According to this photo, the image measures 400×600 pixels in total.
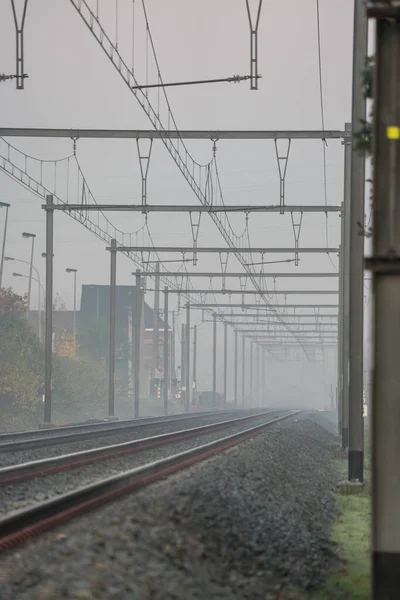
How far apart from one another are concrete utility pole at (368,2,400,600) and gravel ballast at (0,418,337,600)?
57.4 inches

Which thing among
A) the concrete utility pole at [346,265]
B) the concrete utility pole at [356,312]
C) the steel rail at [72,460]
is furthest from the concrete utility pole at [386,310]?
the concrete utility pole at [346,265]

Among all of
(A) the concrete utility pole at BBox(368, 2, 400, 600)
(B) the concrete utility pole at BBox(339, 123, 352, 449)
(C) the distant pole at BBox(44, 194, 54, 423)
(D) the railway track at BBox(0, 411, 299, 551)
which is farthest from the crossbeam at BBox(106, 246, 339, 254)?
Answer: (A) the concrete utility pole at BBox(368, 2, 400, 600)

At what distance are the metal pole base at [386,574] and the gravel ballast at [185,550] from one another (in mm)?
1281

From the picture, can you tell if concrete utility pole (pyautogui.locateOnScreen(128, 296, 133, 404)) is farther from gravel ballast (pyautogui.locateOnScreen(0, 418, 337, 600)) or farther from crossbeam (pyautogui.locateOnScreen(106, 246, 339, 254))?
gravel ballast (pyautogui.locateOnScreen(0, 418, 337, 600))

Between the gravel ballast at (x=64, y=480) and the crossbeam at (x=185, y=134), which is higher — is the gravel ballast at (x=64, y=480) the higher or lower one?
the lower one

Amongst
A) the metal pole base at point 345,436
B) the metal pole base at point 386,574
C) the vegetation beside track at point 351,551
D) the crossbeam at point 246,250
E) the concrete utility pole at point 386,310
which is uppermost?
the crossbeam at point 246,250

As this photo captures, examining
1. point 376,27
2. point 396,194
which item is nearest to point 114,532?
point 396,194

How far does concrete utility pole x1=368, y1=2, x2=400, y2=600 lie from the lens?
26.8ft

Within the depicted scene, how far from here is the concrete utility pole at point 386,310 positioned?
8180 mm

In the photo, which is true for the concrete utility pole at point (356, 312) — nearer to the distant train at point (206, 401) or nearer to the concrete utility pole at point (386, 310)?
the concrete utility pole at point (386, 310)

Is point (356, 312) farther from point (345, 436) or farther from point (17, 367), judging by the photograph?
point (17, 367)

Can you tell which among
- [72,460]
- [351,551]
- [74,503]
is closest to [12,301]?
[72,460]

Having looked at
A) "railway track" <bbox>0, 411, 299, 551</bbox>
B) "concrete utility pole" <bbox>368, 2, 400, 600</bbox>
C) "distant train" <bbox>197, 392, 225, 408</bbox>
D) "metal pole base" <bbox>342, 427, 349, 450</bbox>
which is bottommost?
"distant train" <bbox>197, 392, 225, 408</bbox>

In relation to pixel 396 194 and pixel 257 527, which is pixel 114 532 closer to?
pixel 257 527
